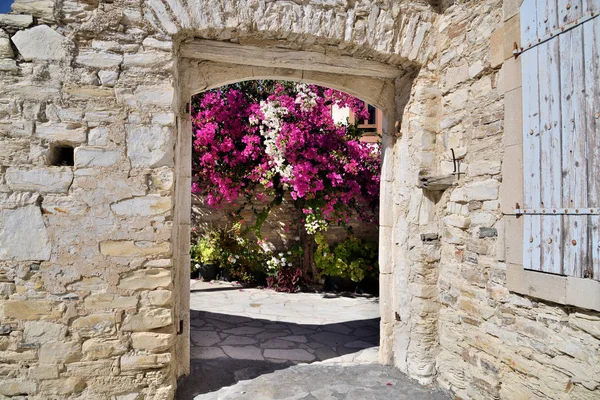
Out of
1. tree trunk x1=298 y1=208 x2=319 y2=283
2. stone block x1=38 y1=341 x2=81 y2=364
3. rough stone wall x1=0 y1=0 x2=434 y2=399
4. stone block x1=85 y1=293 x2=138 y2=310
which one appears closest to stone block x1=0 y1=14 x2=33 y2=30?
rough stone wall x1=0 y1=0 x2=434 y2=399

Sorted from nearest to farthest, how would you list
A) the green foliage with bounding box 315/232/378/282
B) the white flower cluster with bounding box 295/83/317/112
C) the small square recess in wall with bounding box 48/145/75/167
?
the small square recess in wall with bounding box 48/145/75/167 → the white flower cluster with bounding box 295/83/317/112 → the green foliage with bounding box 315/232/378/282

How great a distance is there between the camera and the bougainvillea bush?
606 centimetres

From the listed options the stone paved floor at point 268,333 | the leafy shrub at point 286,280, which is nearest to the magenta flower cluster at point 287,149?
the leafy shrub at point 286,280

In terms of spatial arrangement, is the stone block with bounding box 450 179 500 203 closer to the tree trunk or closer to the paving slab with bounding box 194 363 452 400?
the paving slab with bounding box 194 363 452 400

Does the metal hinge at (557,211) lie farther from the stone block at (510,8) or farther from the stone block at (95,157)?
the stone block at (95,157)

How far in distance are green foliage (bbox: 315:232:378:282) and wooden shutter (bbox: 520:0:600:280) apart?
173 inches

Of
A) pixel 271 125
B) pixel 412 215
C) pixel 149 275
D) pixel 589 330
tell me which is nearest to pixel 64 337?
pixel 149 275

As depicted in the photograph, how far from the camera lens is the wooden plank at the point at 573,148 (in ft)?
6.89

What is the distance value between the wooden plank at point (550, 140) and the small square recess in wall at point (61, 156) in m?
3.03

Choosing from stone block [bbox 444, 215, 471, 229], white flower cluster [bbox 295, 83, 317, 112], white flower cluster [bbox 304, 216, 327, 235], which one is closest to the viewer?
stone block [bbox 444, 215, 471, 229]

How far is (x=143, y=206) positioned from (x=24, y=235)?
2.51ft

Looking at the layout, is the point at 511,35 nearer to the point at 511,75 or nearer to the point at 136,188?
the point at 511,75

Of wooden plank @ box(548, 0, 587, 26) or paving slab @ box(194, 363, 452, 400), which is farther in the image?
paving slab @ box(194, 363, 452, 400)

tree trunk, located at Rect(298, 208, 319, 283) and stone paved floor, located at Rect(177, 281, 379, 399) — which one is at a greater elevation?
tree trunk, located at Rect(298, 208, 319, 283)
